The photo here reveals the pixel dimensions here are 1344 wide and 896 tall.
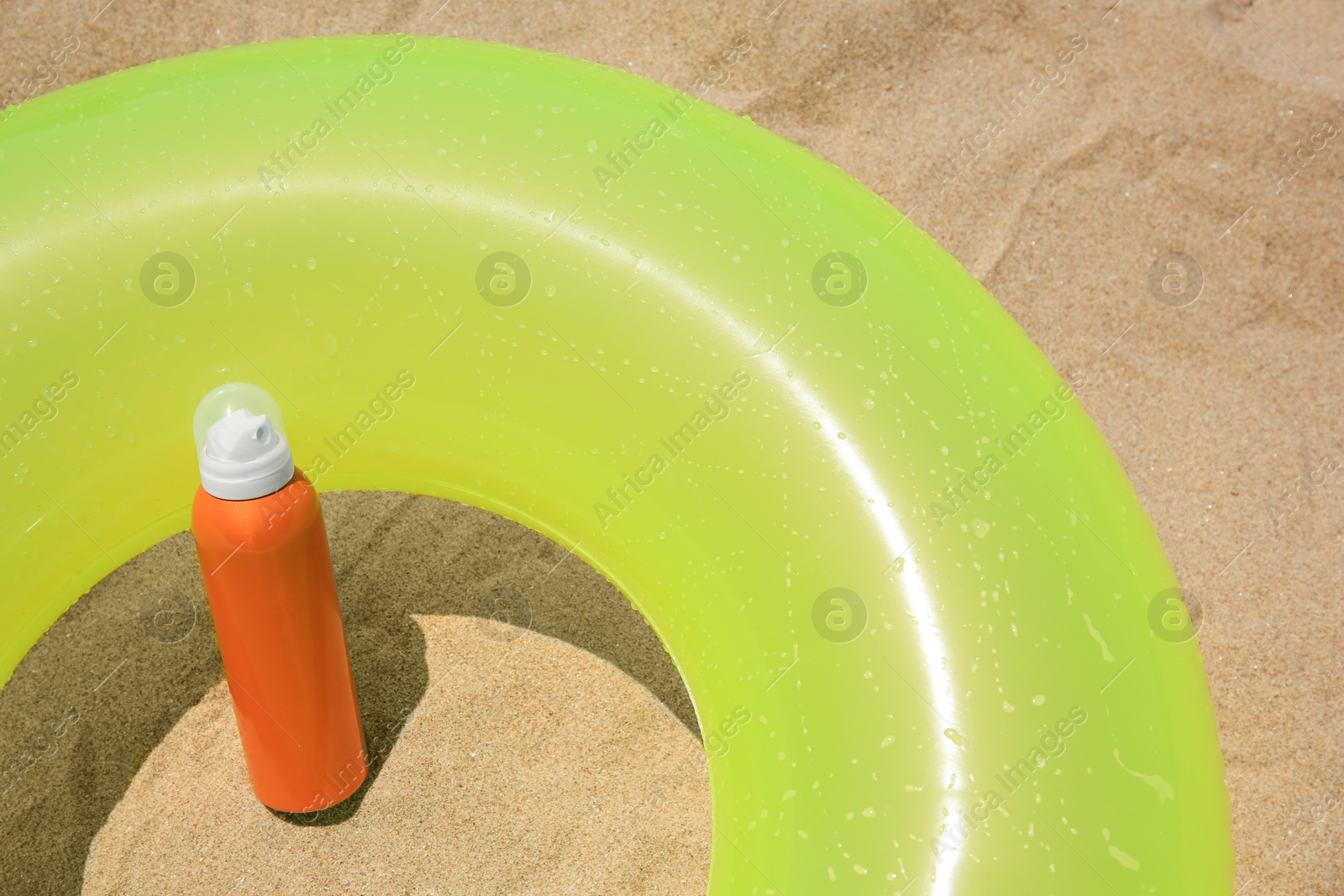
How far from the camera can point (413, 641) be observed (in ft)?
5.30

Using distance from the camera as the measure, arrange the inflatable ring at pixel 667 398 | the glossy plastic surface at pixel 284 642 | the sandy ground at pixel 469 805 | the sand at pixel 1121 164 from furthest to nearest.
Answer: the sand at pixel 1121 164, the sandy ground at pixel 469 805, the glossy plastic surface at pixel 284 642, the inflatable ring at pixel 667 398

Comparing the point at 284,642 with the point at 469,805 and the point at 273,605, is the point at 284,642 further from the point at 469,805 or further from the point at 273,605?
the point at 469,805

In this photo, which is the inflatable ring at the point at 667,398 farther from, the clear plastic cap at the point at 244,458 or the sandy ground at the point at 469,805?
the sandy ground at the point at 469,805

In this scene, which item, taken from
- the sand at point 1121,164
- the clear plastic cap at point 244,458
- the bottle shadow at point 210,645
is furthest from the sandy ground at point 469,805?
the sand at point 1121,164

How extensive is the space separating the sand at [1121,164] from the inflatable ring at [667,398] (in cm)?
95

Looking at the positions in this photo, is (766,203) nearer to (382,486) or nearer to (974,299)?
(974,299)

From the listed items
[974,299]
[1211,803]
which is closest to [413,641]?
[974,299]

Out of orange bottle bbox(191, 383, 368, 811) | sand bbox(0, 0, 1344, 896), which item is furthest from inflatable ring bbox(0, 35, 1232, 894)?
sand bbox(0, 0, 1344, 896)

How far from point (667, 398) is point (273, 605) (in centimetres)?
50

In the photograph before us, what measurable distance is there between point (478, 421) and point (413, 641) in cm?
58

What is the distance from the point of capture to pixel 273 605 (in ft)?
3.84

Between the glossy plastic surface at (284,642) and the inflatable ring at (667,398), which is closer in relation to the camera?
the inflatable ring at (667,398)

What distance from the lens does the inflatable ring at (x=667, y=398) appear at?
3.13ft

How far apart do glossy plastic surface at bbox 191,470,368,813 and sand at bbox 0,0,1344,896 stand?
1.36 metres
